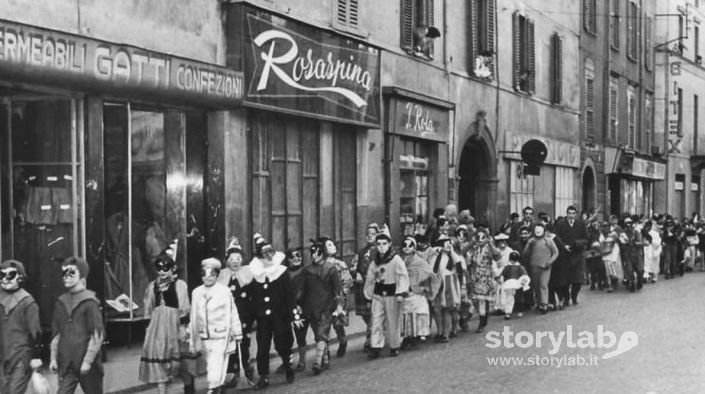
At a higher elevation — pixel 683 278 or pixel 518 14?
pixel 518 14

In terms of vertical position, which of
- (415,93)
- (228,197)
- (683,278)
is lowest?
(683,278)

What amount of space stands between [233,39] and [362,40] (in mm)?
4374

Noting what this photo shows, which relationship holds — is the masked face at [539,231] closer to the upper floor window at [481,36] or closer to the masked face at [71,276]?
the upper floor window at [481,36]

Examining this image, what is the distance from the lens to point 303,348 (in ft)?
37.2

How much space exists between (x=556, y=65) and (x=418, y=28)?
941 centimetres

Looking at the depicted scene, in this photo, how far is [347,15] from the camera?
17.8 metres

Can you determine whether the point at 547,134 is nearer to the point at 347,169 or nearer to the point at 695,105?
the point at 347,169

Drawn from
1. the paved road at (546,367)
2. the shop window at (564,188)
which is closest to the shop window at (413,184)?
the paved road at (546,367)

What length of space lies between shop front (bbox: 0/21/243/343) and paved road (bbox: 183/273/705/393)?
9.26 ft

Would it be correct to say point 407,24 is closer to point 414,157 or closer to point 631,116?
point 414,157

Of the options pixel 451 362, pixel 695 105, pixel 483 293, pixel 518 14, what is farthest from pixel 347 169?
pixel 695 105

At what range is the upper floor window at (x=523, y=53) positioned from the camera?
84.8 feet

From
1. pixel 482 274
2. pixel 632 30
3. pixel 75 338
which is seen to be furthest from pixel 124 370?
pixel 632 30

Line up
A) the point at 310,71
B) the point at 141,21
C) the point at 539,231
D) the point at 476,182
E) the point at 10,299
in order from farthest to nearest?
the point at 476,182 → the point at 539,231 → the point at 310,71 → the point at 141,21 → the point at 10,299
